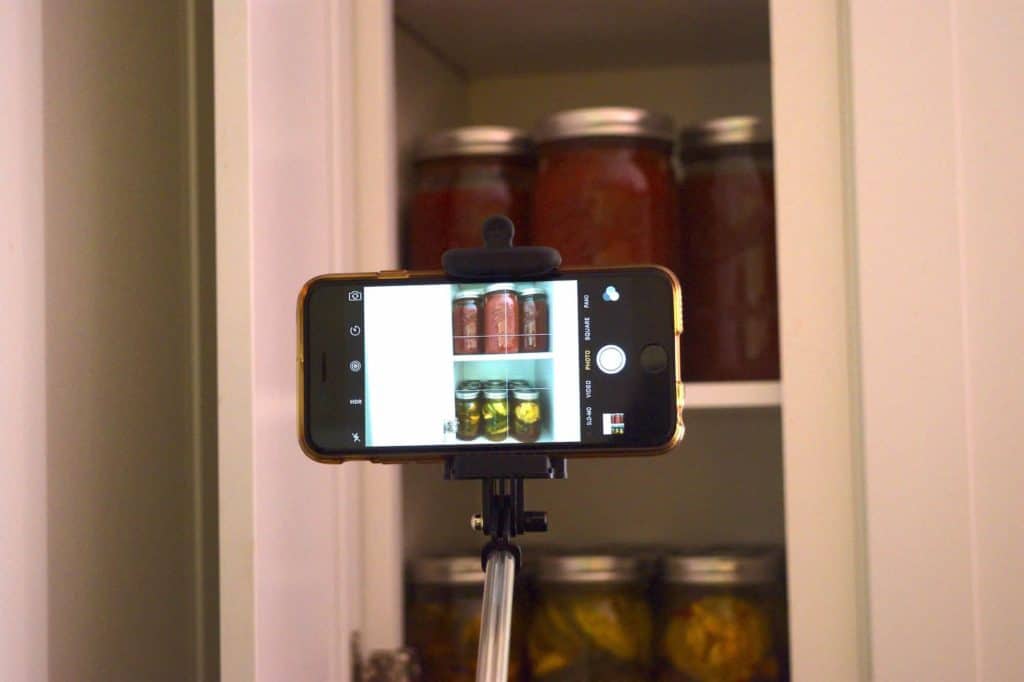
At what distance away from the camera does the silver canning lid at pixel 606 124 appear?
833 millimetres

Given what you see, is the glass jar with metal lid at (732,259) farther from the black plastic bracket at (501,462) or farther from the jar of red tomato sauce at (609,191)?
the black plastic bracket at (501,462)

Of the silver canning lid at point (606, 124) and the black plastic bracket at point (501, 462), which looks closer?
the black plastic bracket at point (501, 462)

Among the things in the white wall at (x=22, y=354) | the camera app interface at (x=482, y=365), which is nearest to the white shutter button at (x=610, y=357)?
the camera app interface at (x=482, y=365)

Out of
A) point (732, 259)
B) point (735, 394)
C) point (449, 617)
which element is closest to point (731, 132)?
point (732, 259)

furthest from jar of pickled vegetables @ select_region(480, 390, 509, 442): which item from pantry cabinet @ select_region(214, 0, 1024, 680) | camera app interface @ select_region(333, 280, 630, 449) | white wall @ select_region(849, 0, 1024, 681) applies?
white wall @ select_region(849, 0, 1024, 681)

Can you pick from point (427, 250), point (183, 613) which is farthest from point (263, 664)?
point (427, 250)

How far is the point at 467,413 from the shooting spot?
1.76ft

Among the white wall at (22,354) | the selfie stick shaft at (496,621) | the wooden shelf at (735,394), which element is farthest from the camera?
the wooden shelf at (735,394)

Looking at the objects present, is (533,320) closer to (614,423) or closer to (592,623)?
(614,423)

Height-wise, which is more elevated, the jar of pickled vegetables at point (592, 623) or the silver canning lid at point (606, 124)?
the silver canning lid at point (606, 124)

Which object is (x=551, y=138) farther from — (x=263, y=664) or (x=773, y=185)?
(x=263, y=664)

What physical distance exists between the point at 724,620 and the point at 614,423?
13.8 inches

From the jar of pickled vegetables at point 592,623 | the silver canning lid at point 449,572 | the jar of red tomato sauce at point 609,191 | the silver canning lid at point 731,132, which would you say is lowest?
the jar of pickled vegetables at point 592,623

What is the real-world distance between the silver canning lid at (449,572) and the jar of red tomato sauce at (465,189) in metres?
0.22
